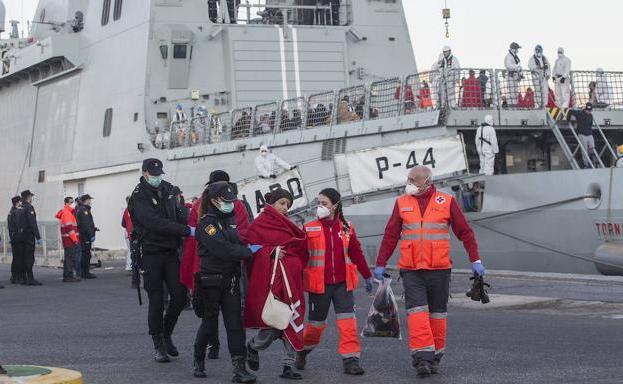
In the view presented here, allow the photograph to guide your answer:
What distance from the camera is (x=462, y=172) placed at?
18859mm

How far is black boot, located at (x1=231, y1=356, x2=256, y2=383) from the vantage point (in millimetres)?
8406

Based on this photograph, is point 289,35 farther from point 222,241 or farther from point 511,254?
point 222,241

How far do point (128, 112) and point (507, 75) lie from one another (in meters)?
11.3

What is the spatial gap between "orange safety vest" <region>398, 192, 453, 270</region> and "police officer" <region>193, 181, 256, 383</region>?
3.97ft

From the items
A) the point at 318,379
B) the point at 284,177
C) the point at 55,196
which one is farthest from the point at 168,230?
the point at 55,196

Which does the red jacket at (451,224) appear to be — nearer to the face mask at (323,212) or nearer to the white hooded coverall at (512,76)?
the face mask at (323,212)

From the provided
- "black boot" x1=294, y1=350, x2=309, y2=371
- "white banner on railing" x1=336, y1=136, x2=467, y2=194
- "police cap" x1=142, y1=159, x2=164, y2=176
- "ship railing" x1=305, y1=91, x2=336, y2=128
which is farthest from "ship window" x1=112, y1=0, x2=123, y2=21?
"black boot" x1=294, y1=350, x2=309, y2=371

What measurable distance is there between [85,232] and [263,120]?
15.5ft

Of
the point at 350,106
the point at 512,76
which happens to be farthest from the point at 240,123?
the point at 512,76

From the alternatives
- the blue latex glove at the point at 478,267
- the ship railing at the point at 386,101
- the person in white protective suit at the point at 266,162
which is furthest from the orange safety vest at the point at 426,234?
the person in white protective suit at the point at 266,162

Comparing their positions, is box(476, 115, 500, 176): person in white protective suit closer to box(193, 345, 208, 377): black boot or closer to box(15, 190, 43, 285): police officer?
box(15, 190, 43, 285): police officer

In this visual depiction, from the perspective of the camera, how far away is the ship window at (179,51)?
2720 cm

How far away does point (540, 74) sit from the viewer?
2017cm

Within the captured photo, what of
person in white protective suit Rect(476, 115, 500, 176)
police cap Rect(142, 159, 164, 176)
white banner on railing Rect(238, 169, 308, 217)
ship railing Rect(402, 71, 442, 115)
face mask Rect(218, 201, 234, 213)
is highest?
ship railing Rect(402, 71, 442, 115)
